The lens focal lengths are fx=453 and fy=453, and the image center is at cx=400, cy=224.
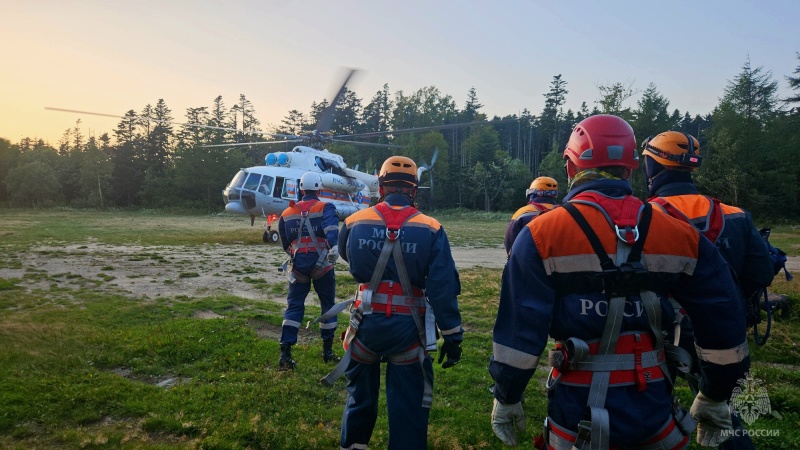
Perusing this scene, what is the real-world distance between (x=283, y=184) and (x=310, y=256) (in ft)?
50.9

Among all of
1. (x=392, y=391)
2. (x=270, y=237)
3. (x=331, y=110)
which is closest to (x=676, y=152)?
(x=392, y=391)

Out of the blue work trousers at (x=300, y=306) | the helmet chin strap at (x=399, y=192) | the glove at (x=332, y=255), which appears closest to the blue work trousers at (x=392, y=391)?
the helmet chin strap at (x=399, y=192)

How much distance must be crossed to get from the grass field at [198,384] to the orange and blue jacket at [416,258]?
1.40 m

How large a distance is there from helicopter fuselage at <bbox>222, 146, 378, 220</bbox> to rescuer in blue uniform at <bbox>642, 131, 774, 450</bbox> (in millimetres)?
17102

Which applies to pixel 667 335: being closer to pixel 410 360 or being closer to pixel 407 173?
pixel 410 360

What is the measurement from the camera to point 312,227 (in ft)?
22.2

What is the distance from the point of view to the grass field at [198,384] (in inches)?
167

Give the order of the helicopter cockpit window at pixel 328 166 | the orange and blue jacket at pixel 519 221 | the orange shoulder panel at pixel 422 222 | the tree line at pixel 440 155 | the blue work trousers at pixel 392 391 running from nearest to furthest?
1. the blue work trousers at pixel 392 391
2. the orange shoulder panel at pixel 422 222
3. the orange and blue jacket at pixel 519 221
4. the helicopter cockpit window at pixel 328 166
5. the tree line at pixel 440 155

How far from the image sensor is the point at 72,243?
19.5m

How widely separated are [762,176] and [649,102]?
13964mm

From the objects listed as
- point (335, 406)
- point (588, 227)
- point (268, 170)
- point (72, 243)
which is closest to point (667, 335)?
point (588, 227)

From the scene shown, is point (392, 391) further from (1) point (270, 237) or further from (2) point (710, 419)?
(1) point (270, 237)

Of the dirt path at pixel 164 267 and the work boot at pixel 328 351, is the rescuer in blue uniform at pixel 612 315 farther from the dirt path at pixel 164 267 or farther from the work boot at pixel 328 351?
the dirt path at pixel 164 267

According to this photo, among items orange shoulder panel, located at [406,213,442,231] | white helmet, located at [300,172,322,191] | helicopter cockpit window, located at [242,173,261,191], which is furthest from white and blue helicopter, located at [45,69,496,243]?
orange shoulder panel, located at [406,213,442,231]
